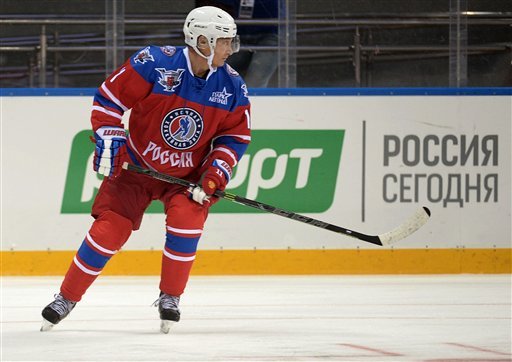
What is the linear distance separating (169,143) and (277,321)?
0.89 metres

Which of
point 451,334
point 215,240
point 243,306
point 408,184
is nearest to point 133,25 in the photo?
point 215,240

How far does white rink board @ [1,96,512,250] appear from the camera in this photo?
23.2ft

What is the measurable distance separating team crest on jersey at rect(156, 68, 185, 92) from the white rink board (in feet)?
8.58

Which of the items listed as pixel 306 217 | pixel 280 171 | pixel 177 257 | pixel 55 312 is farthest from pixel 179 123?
pixel 280 171

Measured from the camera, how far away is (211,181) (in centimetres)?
456

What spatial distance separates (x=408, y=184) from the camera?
7234 millimetres

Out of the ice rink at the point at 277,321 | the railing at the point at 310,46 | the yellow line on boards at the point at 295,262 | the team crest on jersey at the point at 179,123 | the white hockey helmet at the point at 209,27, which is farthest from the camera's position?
the railing at the point at 310,46

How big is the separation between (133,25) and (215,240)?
1.46m

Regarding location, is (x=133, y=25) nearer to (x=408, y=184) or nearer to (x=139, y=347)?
(x=408, y=184)

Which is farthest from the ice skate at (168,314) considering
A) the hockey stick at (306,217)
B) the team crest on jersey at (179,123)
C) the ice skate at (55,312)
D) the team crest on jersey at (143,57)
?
the team crest on jersey at (143,57)

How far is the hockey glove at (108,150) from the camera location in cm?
445

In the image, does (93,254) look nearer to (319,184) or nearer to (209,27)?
(209,27)

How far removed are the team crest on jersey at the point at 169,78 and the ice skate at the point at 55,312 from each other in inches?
35.1

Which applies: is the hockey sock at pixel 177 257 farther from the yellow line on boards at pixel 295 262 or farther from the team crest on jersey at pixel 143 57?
the yellow line on boards at pixel 295 262
